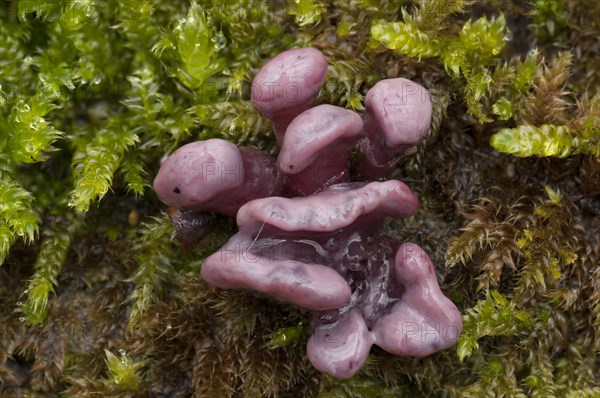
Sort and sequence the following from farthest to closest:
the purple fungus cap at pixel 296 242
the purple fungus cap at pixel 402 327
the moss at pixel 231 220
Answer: the moss at pixel 231 220 < the purple fungus cap at pixel 402 327 < the purple fungus cap at pixel 296 242

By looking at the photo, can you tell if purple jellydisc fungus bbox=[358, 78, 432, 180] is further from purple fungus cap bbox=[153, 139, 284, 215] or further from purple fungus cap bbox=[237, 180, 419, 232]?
purple fungus cap bbox=[153, 139, 284, 215]

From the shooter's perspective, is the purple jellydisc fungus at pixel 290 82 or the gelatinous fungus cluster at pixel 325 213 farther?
the purple jellydisc fungus at pixel 290 82

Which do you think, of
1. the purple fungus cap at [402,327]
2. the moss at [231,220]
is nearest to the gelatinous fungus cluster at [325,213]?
the purple fungus cap at [402,327]

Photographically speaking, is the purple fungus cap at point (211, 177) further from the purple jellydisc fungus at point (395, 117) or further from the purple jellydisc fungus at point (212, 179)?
the purple jellydisc fungus at point (395, 117)

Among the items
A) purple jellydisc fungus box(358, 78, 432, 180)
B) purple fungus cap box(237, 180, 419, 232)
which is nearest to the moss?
purple jellydisc fungus box(358, 78, 432, 180)

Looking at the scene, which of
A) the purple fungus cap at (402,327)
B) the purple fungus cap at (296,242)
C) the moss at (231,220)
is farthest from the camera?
the moss at (231,220)

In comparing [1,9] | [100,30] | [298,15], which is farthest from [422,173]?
[1,9]

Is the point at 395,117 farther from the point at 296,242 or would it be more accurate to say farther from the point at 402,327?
the point at 402,327
